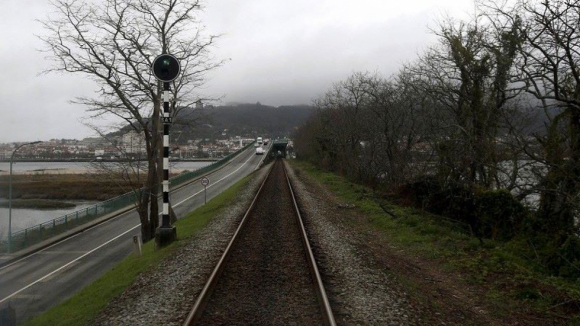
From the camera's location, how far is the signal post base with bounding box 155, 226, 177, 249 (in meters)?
13.6

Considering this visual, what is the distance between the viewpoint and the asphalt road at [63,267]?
18266 millimetres

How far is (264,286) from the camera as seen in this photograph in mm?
8141

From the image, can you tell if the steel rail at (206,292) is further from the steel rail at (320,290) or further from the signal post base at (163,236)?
the signal post base at (163,236)

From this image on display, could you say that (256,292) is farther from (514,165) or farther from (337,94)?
(337,94)

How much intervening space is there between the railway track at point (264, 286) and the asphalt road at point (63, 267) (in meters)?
8.14

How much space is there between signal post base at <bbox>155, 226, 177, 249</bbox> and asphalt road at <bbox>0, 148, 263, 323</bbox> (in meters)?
4.85

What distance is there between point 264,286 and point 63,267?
19.0m

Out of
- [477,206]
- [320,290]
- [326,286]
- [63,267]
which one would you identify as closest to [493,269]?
[326,286]

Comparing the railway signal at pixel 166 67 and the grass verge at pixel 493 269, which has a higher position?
the railway signal at pixel 166 67

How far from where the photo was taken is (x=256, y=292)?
307 inches

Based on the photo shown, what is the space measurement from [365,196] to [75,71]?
15458 mm

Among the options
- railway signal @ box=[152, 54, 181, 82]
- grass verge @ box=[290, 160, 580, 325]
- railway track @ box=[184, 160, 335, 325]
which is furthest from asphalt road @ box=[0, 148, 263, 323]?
grass verge @ box=[290, 160, 580, 325]

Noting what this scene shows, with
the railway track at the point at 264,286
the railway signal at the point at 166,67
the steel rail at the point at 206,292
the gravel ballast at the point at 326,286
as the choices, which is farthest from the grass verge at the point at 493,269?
the railway signal at the point at 166,67

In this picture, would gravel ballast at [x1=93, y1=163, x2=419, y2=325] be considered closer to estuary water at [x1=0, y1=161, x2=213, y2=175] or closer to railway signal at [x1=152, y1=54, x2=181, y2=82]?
railway signal at [x1=152, y1=54, x2=181, y2=82]
